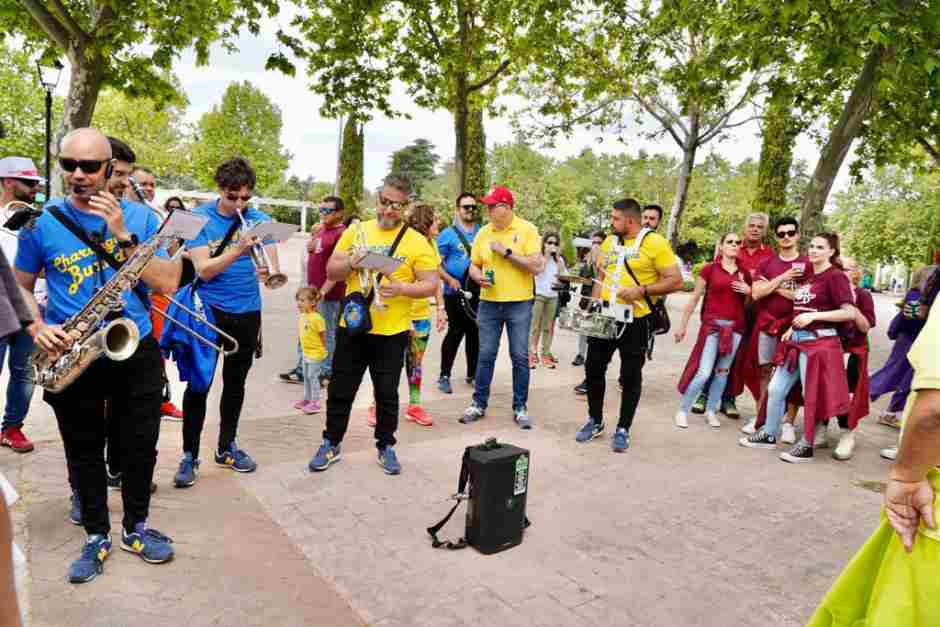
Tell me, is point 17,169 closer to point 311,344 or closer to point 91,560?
point 311,344

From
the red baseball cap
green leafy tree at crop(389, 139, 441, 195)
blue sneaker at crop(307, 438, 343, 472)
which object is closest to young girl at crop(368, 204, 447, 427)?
the red baseball cap

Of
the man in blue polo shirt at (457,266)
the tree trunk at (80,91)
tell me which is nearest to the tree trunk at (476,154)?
the tree trunk at (80,91)

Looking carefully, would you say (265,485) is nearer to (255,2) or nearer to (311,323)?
(311,323)

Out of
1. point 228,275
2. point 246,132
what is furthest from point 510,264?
point 246,132

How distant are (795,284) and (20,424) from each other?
22.3ft

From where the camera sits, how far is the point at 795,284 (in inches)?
245

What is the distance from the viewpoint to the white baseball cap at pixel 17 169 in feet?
15.8

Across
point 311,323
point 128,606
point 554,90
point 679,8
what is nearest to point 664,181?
point 554,90

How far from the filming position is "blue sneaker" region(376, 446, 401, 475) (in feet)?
15.7

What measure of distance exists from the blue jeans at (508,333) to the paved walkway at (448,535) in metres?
0.52

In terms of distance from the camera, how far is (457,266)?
719 centimetres

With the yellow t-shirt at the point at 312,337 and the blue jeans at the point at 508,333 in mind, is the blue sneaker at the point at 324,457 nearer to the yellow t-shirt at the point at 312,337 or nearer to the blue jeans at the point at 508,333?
the yellow t-shirt at the point at 312,337

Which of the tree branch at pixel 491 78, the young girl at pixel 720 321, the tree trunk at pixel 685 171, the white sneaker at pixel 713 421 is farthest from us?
the tree trunk at pixel 685 171

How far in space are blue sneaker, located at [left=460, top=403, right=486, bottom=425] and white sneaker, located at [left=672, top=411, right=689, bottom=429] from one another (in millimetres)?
2091
